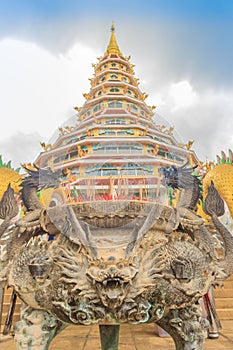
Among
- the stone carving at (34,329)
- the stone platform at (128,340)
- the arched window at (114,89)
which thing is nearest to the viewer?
the stone carving at (34,329)

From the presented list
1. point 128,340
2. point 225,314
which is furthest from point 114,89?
point 128,340

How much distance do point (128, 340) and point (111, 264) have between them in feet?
9.25

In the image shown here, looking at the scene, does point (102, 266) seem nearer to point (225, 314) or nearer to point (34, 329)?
point (34, 329)

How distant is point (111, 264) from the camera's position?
4.62 feet

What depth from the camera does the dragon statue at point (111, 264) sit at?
4.73ft

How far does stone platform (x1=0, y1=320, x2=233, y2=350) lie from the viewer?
3318 millimetres

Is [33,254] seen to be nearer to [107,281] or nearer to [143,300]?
[107,281]

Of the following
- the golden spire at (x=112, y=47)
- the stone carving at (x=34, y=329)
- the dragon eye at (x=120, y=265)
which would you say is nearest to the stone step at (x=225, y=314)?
the stone carving at (x=34, y=329)

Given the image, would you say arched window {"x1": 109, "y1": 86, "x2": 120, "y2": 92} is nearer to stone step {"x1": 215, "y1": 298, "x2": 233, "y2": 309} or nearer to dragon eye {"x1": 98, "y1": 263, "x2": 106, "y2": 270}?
stone step {"x1": 215, "y1": 298, "x2": 233, "y2": 309}

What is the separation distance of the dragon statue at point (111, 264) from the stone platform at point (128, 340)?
75.5 inches

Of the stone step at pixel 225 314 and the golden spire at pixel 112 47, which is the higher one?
the golden spire at pixel 112 47

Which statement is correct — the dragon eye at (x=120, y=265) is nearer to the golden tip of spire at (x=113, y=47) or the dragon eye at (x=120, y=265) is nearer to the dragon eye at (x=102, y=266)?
the dragon eye at (x=102, y=266)

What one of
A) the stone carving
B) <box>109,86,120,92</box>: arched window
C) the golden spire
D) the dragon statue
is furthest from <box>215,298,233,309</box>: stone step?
the golden spire

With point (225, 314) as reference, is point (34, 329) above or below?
above
